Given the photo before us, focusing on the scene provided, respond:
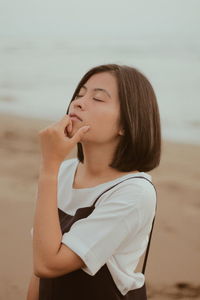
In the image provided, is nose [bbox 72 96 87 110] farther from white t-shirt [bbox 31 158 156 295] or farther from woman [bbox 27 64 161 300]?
white t-shirt [bbox 31 158 156 295]

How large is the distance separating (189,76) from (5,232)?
2.14m

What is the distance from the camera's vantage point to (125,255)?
0.93 metres

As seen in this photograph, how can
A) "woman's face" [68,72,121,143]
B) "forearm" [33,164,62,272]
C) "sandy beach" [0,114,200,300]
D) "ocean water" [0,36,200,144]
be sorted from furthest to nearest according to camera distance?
"ocean water" [0,36,200,144], "sandy beach" [0,114,200,300], "woman's face" [68,72,121,143], "forearm" [33,164,62,272]

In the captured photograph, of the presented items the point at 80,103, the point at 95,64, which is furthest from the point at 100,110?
the point at 95,64

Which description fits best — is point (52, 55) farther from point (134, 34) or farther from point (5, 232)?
point (5, 232)

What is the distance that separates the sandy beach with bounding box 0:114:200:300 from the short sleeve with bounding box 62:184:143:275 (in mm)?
1162

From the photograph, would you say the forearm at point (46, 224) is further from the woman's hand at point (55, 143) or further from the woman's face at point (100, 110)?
the woman's face at point (100, 110)

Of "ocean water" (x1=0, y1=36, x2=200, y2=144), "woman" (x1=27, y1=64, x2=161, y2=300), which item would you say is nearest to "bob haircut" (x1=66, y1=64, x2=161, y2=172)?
"woman" (x1=27, y1=64, x2=161, y2=300)

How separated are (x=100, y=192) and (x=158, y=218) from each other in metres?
1.50

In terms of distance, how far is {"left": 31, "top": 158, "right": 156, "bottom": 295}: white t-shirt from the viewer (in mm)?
874

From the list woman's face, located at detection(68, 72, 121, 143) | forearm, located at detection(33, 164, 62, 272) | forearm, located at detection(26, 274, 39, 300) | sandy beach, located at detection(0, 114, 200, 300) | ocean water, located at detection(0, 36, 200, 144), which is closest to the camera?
forearm, located at detection(33, 164, 62, 272)

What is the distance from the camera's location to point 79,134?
36.8 inches

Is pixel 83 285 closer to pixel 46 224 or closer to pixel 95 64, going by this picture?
pixel 46 224

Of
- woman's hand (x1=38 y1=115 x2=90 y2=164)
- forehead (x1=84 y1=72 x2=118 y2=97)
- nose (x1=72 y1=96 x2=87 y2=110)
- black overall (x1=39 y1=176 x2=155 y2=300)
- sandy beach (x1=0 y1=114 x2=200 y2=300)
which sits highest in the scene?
forehead (x1=84 y1=72 x2=118 y2=97)
